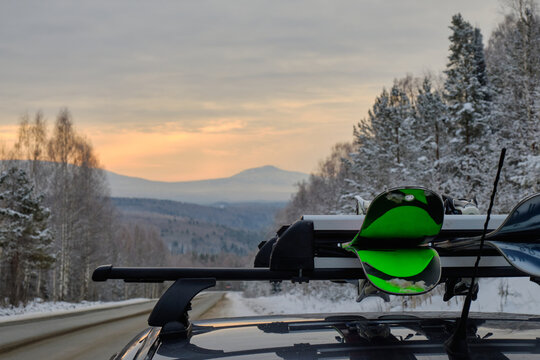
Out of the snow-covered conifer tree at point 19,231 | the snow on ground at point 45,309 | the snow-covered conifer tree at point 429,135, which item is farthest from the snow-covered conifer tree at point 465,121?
the snow-covered conifer tree at point 19,231

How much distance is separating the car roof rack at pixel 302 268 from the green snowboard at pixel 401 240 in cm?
9

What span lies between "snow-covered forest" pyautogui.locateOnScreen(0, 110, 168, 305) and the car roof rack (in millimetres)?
28252

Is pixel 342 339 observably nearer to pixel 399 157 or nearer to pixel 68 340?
pixel 68 340

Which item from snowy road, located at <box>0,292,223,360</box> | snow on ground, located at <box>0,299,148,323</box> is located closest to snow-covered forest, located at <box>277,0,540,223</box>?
snow on ground, located at <box>0,299,148,323</box>

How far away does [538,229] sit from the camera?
161 cm

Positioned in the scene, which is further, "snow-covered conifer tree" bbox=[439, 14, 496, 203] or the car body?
"snow-covered conifer tree" bbox=[439, 14, 496, 203]

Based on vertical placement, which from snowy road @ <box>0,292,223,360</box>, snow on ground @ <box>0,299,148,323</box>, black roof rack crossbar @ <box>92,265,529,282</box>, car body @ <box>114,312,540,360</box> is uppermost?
black roof rack crossbar @ <box>92,265,529,282</box>

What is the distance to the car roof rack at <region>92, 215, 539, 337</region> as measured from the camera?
165 cm

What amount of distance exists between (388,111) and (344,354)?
32967 mm

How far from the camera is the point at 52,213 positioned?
126 feet

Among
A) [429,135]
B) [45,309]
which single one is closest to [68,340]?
[45,309]

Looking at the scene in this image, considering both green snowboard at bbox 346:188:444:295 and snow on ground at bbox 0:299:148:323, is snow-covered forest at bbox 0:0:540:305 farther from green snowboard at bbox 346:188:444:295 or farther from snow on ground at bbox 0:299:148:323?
green snowboard at bbox 346:188:444:295

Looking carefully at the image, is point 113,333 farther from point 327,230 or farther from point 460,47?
point 460,47

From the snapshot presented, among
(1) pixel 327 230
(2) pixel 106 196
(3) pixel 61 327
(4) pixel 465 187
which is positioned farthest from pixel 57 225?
(1) pixel 327 230
